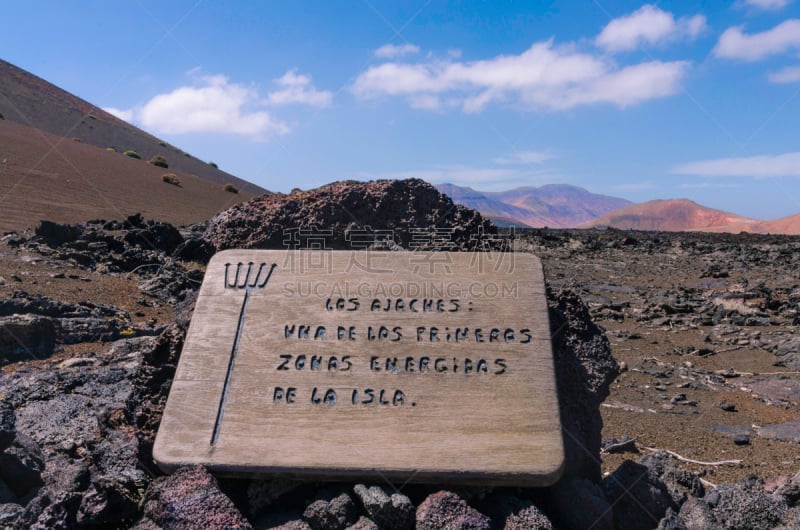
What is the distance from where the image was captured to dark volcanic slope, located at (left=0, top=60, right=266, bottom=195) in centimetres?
5138

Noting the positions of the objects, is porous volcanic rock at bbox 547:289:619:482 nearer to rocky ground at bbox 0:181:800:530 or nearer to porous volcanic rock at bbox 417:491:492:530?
rocky ground at bbox 0:181:800:530

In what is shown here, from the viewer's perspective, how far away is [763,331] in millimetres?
8922

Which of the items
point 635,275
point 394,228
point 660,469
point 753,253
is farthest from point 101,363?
point 753,253

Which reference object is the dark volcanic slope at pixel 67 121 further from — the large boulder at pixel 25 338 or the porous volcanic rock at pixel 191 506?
the porous volcanic rock at pixel 191 506

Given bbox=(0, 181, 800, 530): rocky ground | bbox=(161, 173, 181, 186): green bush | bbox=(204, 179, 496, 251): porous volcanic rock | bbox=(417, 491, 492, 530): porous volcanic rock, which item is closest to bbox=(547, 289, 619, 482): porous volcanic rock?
bbox=(0, 181, 800, 530): rocky ground

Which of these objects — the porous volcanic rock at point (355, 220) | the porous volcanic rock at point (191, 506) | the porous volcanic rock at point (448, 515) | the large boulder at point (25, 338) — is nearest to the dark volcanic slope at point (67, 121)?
the large boulder at point (25, 338)

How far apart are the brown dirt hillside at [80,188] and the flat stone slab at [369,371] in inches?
478

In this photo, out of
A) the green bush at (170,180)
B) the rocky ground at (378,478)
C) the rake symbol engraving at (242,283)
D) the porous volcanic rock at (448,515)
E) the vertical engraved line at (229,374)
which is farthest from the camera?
the green bush at (170,180)

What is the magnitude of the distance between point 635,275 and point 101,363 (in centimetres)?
1357

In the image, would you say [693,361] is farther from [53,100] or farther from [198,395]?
[53,100]

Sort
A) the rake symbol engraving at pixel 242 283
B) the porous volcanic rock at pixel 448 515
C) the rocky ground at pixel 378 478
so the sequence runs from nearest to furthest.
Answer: the porous volcanic rock at pixel 448 515 < the rocky ground at pixel 378 478 < the rake symbol engraving at pixel 242 283

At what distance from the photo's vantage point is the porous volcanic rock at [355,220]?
171 inches

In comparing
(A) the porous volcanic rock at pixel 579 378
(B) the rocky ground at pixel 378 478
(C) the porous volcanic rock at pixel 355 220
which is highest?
(C) the porous volcanic rock at pixel 355 220

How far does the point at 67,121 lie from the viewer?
5616cm
